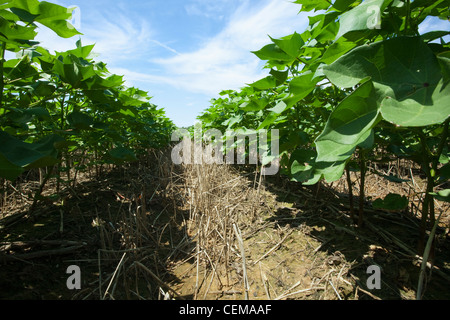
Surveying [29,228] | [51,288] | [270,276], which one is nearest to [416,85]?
[270,276]

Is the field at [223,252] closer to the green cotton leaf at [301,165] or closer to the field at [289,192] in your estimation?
the field at [289,192]

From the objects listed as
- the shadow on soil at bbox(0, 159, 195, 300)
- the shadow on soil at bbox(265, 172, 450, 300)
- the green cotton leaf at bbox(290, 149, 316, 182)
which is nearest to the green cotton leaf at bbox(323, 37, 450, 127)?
the green cotton leaf at bbox(290, 149, 316, 182)

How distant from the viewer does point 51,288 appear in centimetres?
118

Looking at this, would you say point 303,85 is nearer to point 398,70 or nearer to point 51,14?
point 398,70

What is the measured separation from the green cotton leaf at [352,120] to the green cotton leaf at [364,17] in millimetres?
156

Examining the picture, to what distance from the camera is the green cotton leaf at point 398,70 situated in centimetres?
48

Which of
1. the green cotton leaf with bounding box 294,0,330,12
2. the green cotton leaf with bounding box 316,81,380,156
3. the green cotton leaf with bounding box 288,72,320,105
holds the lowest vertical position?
the green cotton leaf with bounding box 316,81,380,156

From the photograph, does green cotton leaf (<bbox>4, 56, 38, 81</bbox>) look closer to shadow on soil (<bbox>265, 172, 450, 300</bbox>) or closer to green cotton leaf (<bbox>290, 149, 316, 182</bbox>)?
green cotton leaf (<bbox>290, 149, 316, 182</bbox>)

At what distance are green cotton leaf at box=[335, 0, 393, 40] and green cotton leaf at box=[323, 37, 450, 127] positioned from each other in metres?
0.05

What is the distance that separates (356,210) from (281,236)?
0.58 meters

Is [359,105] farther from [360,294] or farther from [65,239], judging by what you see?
[65,239]

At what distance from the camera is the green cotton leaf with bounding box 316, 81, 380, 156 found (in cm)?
47

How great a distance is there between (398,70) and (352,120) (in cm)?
17

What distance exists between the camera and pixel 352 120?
1.63ft
